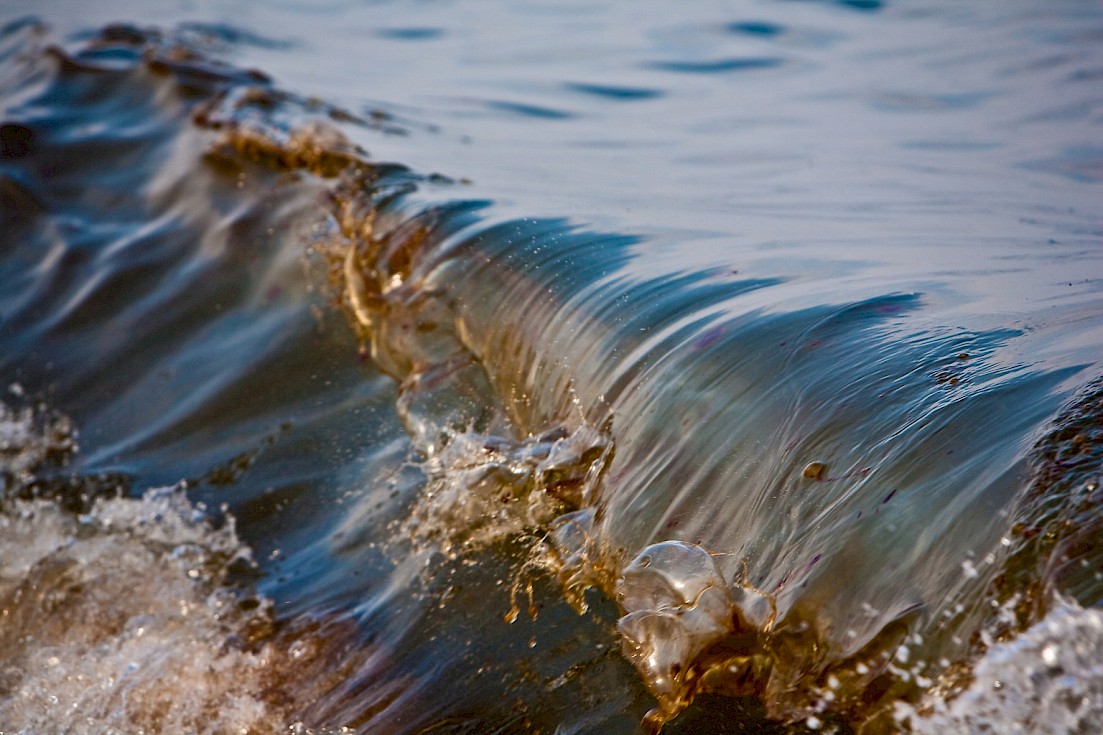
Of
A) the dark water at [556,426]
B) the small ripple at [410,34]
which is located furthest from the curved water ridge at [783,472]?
the small ripple at [410,34]

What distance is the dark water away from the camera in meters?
1.41

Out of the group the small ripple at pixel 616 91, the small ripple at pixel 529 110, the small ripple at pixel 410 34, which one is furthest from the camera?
the small ripple at pixel 410 34

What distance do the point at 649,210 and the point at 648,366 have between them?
117 cm

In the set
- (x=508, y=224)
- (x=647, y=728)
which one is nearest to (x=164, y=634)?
(x=647, y=728)

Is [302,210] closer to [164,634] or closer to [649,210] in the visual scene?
[649,210]

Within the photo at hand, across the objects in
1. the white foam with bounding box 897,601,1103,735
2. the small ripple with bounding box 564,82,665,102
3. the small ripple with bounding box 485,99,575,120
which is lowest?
the small ripple with bounding box 485,99,575,120

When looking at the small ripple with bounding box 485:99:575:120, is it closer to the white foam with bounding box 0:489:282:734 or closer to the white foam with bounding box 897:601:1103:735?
the white foam with bounding box 0:489:282:734

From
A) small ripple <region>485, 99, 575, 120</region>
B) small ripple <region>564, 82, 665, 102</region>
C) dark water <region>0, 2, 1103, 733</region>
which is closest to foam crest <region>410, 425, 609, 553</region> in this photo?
dark water <region>0, 2, 1103, 733</region>

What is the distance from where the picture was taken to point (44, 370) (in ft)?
10.4

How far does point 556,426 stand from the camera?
6.77ft

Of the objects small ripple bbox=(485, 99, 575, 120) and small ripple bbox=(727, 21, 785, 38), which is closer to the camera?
small ripple bbox=(485, 99, 575, 120)

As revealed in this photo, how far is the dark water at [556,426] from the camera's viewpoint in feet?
4.61

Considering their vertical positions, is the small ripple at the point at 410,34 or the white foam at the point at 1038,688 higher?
the white foam at the point at 1038,688

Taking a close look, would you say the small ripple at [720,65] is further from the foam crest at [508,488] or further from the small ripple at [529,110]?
the foam crest at [508,488]
